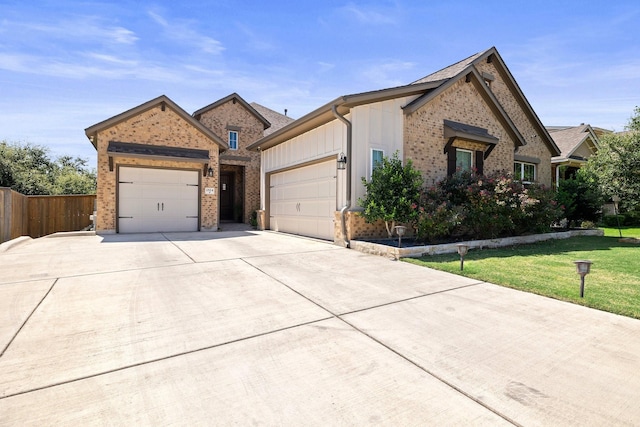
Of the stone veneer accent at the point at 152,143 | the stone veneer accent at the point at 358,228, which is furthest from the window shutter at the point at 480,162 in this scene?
the stone veneer accent at the point at 152,143

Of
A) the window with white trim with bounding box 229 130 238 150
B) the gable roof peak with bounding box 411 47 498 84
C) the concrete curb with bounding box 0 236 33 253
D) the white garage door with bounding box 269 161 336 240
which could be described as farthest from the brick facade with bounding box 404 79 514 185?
the concrete curb with bounding box 0 236 33 253

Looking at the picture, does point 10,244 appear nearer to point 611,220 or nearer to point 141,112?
point 141,112

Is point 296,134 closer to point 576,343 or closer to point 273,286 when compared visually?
point 273,286

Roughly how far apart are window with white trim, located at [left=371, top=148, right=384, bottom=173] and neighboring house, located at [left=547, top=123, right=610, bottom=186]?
43.5 ft

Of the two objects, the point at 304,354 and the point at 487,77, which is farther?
the point at 487,77

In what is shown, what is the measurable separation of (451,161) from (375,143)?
11.3ft

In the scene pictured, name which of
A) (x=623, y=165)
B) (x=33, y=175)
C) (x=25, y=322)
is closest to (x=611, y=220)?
(x=623, y=165)

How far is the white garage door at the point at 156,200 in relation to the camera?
460 inches

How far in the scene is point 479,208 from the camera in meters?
8.84

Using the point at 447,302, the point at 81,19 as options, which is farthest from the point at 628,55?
the point at 81,19

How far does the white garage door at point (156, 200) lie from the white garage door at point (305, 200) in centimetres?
342

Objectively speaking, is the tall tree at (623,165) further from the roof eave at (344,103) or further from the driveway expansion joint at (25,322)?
the driveway expansion joint at (25,322)

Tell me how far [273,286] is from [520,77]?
1656 centimetres

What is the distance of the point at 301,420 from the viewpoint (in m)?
1.87
